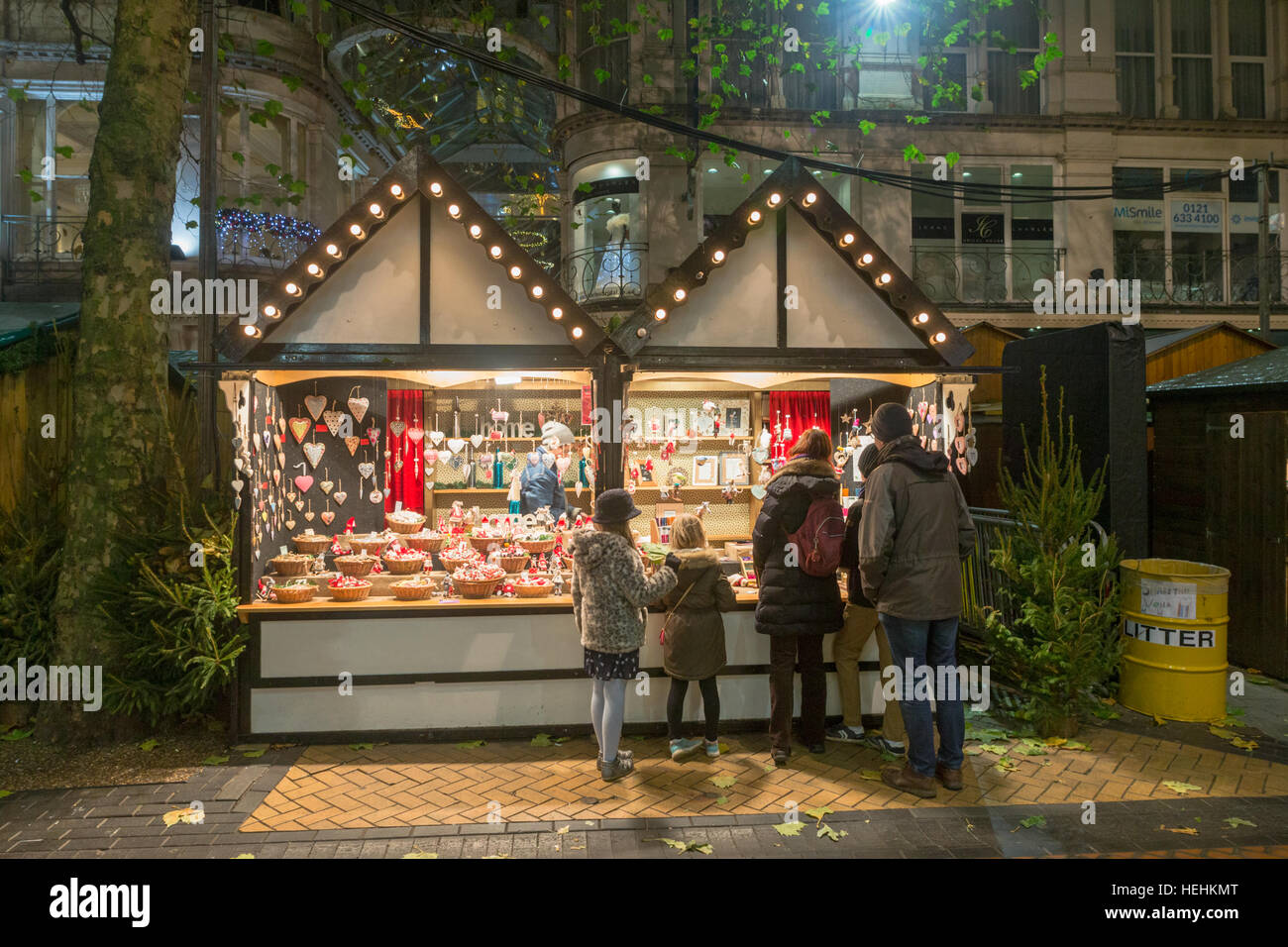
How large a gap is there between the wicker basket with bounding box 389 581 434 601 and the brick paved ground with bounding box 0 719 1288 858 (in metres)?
1.12

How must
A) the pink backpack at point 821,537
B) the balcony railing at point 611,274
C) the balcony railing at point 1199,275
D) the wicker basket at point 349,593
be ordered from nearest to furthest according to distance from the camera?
1. the pink backpack at point 821,537
2. the wicker basket at point 349,593
3. the balcony railing at point 611,274
4. the balcony railing at point 1199,275

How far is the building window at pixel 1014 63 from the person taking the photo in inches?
673

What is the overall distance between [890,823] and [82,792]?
17.0 ft

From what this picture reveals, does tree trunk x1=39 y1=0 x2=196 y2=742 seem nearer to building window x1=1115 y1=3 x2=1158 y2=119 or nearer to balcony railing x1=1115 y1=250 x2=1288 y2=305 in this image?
balcony railing x1=1115 y1=250 x2=1288 y2=305

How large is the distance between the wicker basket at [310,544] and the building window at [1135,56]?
63.3ft

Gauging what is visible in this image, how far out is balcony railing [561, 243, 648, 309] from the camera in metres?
16.1

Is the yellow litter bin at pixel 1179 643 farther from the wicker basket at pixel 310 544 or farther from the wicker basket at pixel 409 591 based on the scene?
the wicker basket at pixel 310 544

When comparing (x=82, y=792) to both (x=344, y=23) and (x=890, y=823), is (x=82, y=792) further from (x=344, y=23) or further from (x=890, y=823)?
(x=344, y=23)

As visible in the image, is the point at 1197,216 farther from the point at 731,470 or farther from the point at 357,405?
the point at 357,405

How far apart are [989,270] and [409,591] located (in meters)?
15.3

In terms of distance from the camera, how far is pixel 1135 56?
57.6ft

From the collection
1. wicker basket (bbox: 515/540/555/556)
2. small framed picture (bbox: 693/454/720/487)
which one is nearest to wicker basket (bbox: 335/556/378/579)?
wicker basket (bbox: 515/540/555/556)

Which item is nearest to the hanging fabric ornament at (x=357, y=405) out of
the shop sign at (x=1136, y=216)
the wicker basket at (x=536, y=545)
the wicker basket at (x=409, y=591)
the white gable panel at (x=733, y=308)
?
the wicker basket at (x=536, y=545)

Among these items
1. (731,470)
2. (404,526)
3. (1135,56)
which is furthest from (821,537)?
(1135,56)
